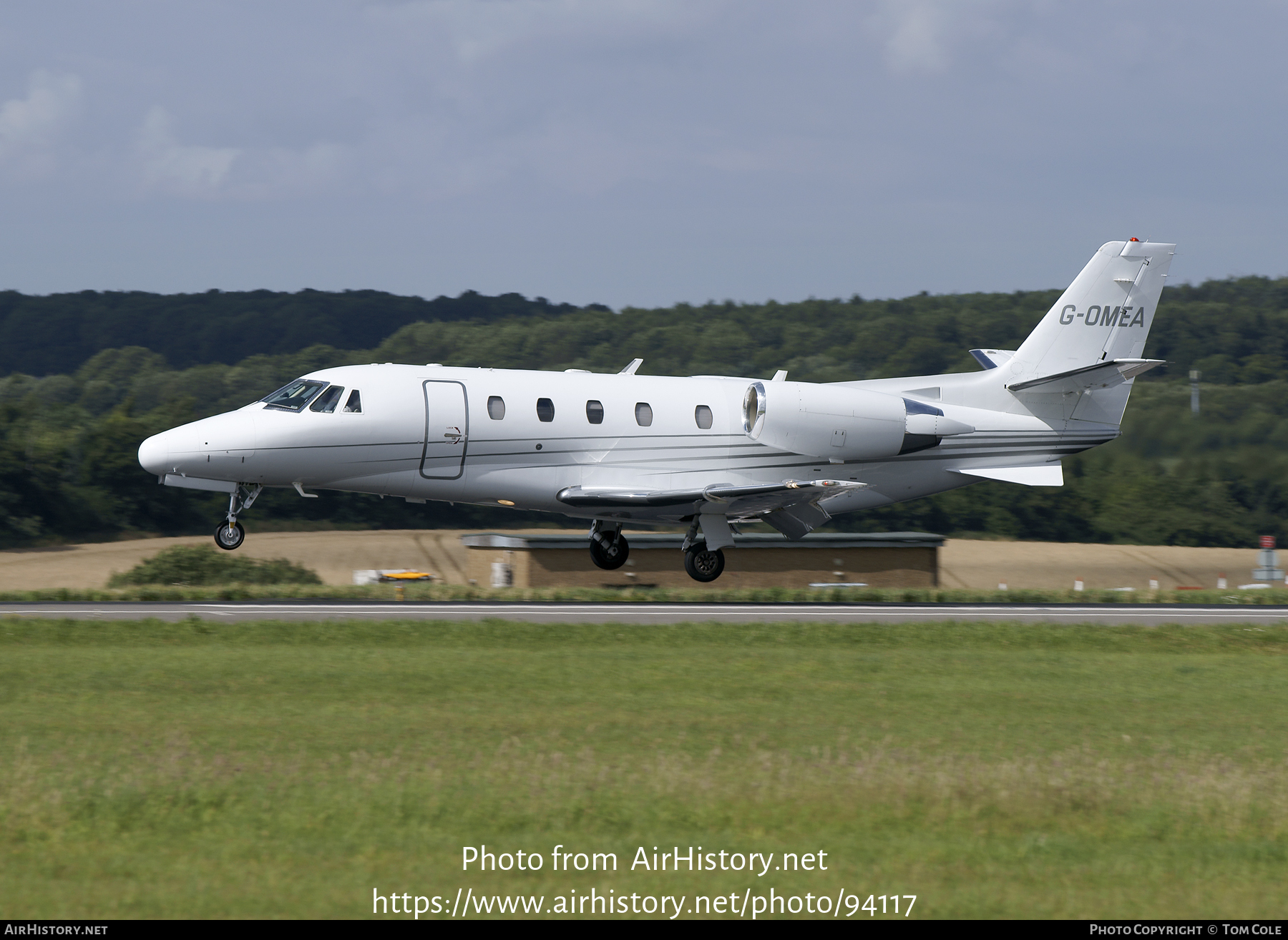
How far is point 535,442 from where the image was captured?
953 inches

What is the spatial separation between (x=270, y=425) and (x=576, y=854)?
16.1 metres

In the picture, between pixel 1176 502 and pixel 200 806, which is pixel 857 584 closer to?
pixel 1176 502

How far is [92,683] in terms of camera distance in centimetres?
1414

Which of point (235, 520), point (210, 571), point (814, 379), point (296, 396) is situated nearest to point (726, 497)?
point (296, 396)

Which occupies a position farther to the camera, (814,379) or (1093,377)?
(814,379)

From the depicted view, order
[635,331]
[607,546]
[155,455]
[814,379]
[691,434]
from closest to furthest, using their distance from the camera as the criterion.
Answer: [155,455], [691,434], [607,546], [814,379], [635,331]

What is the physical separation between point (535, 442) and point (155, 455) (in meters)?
6.59

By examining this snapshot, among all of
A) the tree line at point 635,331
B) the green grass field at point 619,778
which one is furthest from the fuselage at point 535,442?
the tree line at point 635,331

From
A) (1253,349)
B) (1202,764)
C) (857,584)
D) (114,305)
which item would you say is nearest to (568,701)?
(1202,764)

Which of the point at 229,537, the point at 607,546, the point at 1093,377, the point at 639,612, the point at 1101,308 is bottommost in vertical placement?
the point at 639,612

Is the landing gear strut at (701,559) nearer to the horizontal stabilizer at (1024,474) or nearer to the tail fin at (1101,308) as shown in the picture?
the horizontal stabilizer at (1024,474)

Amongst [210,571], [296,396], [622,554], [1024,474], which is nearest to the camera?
[296,396]

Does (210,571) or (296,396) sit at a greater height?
(296,396)

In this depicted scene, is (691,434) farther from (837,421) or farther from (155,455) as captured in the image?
(155,455)
